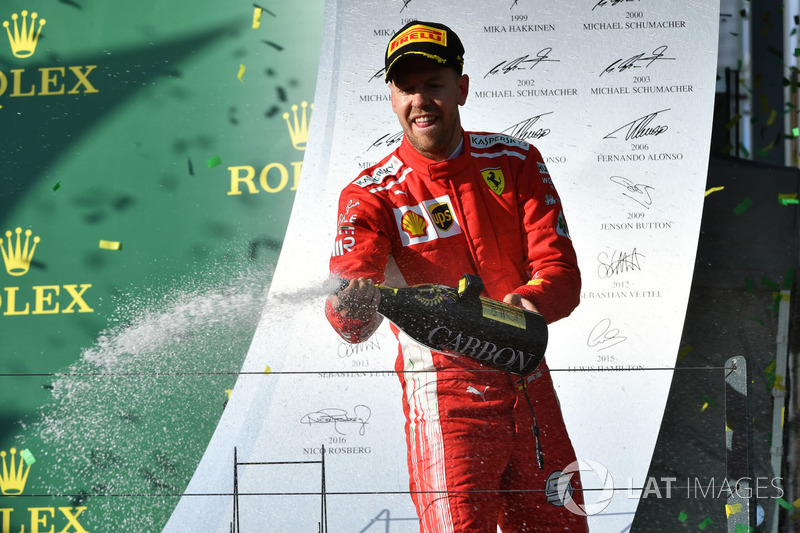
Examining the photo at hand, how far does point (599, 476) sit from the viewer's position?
2152 millimetres

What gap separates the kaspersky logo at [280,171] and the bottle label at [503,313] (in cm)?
100

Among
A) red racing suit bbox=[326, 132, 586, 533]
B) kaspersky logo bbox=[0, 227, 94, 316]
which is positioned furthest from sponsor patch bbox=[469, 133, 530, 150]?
kaspersky logo bbox=[0, 227, 94, 316]

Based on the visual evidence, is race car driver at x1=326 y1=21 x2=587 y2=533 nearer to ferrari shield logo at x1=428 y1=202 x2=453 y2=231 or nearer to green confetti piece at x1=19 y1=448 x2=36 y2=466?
ferrari shield logo at x1=428 y1=202 x2=453 y2=231

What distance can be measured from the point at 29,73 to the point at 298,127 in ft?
2.97

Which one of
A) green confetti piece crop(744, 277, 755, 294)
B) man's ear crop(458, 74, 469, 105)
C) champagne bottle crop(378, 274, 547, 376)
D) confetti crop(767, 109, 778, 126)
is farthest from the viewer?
confetti crop(767, 109, 778, 126)

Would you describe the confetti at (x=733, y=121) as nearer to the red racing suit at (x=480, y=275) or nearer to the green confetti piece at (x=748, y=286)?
the green confetti piece at (x=748, y=286)

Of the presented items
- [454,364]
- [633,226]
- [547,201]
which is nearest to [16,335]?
[454,364]

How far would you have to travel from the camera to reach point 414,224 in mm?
1770

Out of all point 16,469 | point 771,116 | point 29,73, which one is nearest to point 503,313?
point 771,116

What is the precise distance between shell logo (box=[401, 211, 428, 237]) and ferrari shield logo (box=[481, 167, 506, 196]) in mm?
184

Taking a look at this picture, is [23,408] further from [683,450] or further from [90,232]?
[683,450]

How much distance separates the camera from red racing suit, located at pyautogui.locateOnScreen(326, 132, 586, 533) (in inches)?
63.3

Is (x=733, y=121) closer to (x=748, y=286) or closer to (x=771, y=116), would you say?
(x=771, y=116)

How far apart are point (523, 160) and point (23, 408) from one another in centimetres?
166
